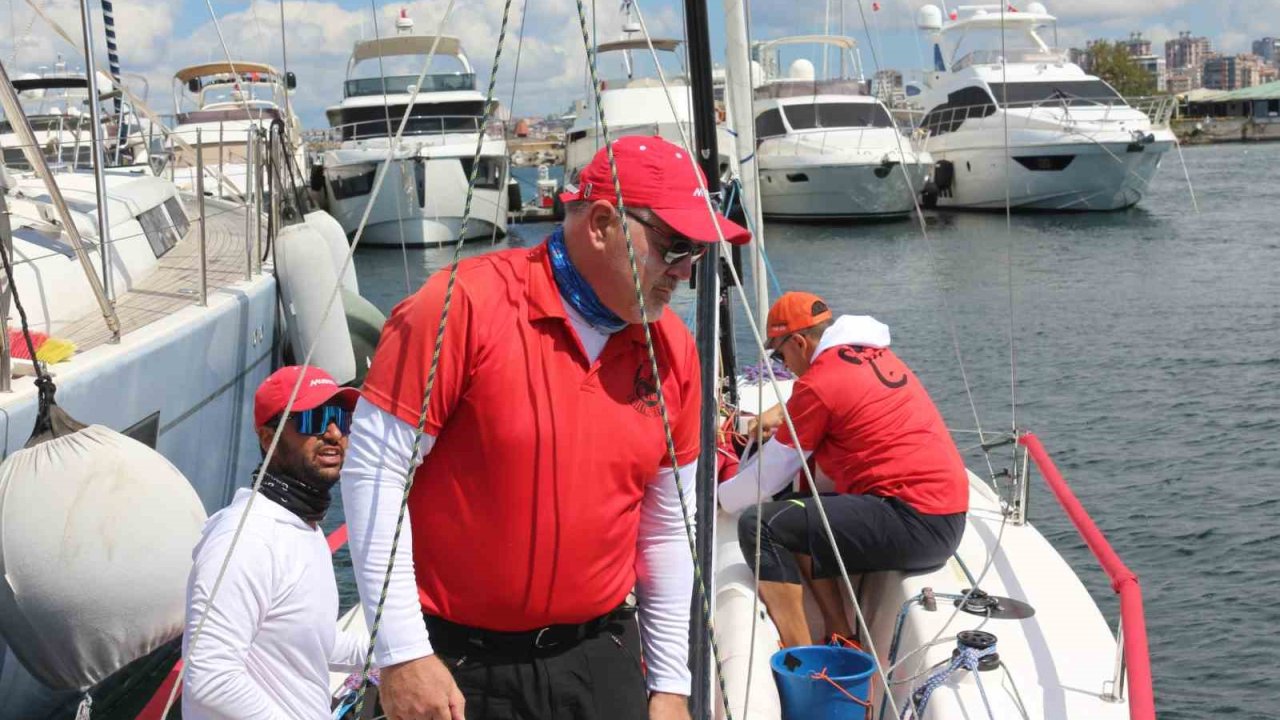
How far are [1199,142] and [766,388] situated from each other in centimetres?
7823

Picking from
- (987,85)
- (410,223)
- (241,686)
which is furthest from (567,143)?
(241,686)

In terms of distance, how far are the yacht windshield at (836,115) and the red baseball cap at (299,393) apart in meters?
30.3

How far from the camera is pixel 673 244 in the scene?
2.21m

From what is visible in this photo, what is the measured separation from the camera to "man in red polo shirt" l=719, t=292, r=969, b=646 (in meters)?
4.35

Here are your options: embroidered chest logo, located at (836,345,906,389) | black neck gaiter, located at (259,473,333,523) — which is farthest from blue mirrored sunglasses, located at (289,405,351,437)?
embroidered chest logo, located at (836,345,906,389)

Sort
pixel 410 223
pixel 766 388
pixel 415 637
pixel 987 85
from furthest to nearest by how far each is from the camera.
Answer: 1. pixel 987 85
2. pixel 410 223
3. pixel 766 388
4. pixel 415 637

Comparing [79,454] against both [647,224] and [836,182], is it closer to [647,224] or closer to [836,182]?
[647,224]

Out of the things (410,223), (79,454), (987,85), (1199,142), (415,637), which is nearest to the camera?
(415,637)

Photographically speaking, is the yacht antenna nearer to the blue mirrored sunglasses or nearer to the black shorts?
the black shorts

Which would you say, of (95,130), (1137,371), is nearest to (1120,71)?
(1137,371)

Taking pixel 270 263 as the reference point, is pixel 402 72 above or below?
above

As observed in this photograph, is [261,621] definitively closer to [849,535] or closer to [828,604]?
[849,535]

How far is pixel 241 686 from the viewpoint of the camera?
256 centimetres

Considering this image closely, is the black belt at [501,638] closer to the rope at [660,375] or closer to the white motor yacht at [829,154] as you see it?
the rope at [660,375]
